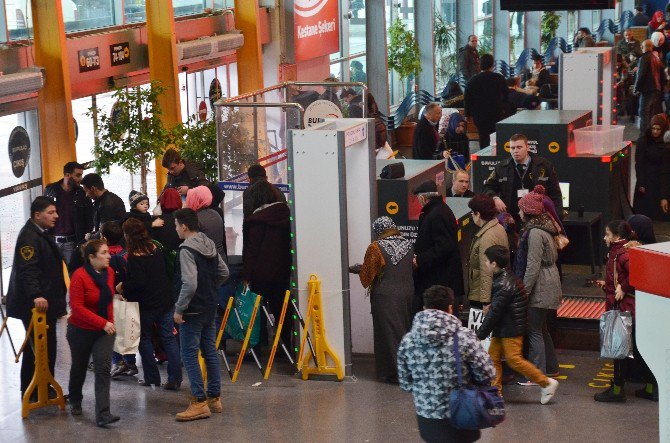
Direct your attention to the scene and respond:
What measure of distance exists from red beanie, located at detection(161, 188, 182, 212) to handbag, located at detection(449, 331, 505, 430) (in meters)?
3.79

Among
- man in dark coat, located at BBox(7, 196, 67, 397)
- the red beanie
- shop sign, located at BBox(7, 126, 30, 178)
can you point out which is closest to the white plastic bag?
the red beanie

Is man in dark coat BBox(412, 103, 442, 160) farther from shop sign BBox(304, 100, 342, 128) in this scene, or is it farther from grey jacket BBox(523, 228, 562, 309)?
grey jacket BBox(523, 228, 562, 309)

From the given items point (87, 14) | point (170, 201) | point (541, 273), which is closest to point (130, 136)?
point (87, 14)

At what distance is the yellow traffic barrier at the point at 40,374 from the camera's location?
25.8 feet

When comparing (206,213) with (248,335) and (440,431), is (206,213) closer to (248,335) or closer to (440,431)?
(248,335)

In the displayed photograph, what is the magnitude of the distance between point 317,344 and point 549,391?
174 centimetres

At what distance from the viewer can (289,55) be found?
18.1 metres

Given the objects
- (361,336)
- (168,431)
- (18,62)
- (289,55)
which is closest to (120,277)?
(168,431)

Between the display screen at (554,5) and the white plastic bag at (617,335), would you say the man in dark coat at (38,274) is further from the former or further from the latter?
the display screen at (554,5)

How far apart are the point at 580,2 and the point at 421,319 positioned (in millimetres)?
9847

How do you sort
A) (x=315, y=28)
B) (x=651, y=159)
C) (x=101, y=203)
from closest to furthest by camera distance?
(x=101, y=203)
(x=651, y=159)
(x=315, y=28)

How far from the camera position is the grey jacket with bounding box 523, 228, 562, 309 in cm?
827

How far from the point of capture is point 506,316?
25.3 feet

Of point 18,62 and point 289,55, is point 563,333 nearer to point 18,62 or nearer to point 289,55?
point 18,62
